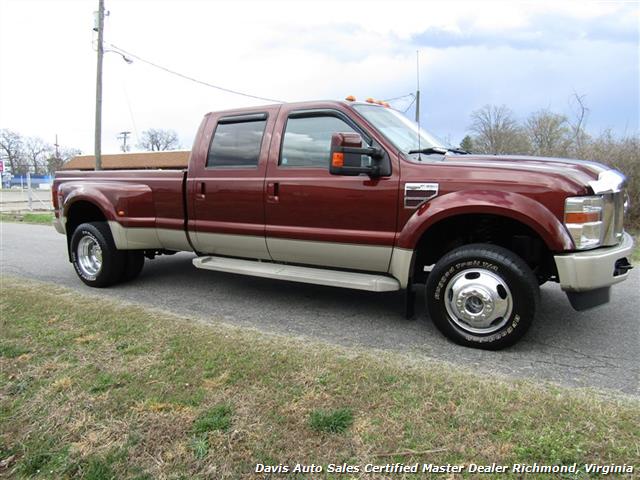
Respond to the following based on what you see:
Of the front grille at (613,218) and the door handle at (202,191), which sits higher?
the door handle at (202,191)

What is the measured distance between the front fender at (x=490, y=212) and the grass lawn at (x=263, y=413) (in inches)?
38.7

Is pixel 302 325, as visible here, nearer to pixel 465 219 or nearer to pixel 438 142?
pixel 465 219

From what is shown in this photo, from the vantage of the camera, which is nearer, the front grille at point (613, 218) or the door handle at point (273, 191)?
the front grille at point (613, 218)

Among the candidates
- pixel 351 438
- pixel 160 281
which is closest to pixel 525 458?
pixel 351 438

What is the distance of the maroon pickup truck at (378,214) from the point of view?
3.40m

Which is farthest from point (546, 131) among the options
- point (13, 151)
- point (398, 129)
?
point (13, 151)

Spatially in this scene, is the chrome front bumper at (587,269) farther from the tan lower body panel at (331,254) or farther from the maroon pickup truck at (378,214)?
the tan lower body panel at (331,254)

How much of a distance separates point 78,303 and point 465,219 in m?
3.88

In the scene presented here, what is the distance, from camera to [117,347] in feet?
12.0

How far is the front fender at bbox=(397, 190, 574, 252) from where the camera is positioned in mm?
3307

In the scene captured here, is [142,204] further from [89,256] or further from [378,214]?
[378,214]

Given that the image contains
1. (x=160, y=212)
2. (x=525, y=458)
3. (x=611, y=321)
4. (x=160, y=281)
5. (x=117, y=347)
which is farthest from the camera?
(x=160, y=281)

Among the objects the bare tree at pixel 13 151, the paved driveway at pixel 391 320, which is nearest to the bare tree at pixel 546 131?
the paved driveway at pixel 391 320

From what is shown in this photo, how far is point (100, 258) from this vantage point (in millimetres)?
5621
